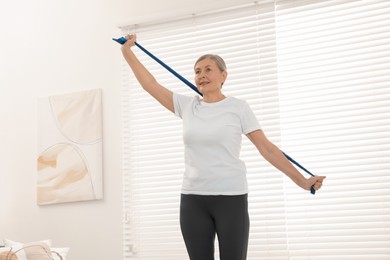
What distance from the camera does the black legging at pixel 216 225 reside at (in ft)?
6.43

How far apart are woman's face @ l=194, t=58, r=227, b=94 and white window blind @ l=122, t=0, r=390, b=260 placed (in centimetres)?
98

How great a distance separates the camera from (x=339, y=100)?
2994 millimetres

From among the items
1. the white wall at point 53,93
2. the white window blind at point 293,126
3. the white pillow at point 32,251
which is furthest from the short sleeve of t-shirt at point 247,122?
the white wall at point 53,93

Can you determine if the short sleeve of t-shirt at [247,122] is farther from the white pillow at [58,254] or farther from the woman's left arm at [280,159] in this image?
the white pillow at [58,254]

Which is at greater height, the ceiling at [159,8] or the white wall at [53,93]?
the ceiling at [159,8]

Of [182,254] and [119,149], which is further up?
[119,149]

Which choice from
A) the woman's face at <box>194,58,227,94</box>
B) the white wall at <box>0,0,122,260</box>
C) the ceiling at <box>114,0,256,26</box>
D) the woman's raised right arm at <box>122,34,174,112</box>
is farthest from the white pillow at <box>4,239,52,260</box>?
the ceiling at <box>114,0,256,26</box>

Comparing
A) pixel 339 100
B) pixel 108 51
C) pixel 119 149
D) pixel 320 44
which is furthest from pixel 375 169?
pixel 108 51

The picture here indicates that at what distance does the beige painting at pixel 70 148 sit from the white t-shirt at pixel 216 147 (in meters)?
1.56

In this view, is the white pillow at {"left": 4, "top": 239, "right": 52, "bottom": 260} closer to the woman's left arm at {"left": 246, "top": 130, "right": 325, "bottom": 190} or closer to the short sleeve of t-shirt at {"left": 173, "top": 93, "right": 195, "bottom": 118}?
the short sleeve of t-shirt at {"left": 173, "top": 93, "right": 195, "bottom": 118}

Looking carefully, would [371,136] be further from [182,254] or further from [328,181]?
[182,254]

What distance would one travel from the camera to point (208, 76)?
2.19m

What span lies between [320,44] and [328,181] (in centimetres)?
80

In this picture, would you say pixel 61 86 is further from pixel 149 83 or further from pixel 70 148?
pixel 149 83
